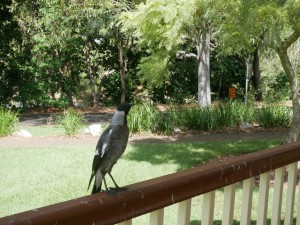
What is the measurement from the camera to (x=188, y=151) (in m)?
8.25

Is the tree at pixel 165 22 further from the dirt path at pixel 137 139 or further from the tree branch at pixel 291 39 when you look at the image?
the dirt path at pixel 137 139

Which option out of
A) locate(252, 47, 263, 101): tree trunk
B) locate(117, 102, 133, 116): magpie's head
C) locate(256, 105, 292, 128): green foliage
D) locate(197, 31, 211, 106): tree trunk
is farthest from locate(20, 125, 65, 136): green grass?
locate(252, 47, 263, 101): tree trunk

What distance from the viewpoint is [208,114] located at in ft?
35.7

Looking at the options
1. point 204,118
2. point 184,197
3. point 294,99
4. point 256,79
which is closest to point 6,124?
point 204,118

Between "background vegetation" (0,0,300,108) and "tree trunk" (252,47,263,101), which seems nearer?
"background vegetation" (0,0,300,108)

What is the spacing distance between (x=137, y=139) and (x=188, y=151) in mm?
1975

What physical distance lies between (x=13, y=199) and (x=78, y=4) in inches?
430

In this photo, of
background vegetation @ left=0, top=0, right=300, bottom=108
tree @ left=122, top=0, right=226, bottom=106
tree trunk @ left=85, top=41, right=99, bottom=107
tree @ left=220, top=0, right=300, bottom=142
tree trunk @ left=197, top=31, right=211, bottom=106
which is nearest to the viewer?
tree @ left=220, top=0, right=300, bottom=142

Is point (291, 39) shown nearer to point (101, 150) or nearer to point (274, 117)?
point (274, 117)

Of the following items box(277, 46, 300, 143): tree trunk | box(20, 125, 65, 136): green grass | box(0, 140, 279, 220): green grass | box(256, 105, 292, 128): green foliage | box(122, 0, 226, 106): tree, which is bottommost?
box(0, 140, 279, 220): green grass

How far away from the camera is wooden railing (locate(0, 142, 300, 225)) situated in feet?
3.16

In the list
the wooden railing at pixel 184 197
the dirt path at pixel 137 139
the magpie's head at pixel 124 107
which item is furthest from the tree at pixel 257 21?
the magpie's head at pixel 124 107

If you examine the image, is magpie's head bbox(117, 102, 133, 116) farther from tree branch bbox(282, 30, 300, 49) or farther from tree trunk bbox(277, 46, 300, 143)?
tree trunk bbox(277, 46, 300, 143)

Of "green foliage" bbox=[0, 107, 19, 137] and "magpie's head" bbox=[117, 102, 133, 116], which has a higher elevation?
"magpie's head" bbox=[117, 102, 133, 116]
